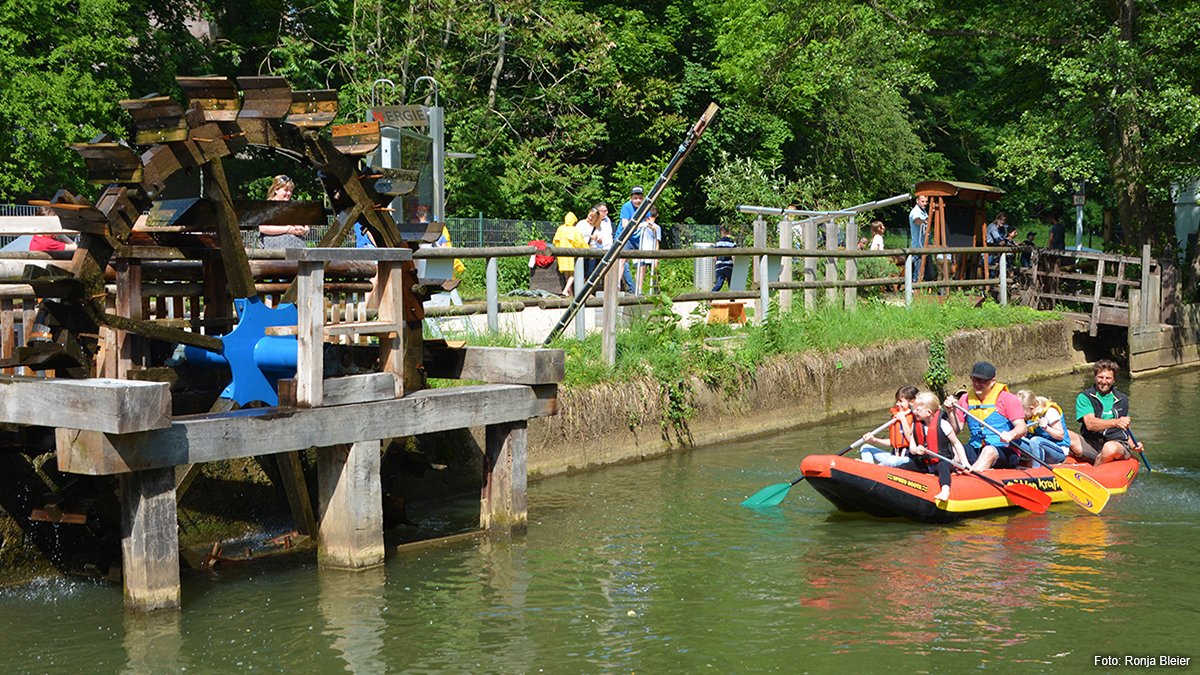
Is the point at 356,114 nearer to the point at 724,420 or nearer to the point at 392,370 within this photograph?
the point at 724,420

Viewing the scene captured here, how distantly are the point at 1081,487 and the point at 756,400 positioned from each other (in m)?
4.29

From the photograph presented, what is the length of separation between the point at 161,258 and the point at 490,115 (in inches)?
728

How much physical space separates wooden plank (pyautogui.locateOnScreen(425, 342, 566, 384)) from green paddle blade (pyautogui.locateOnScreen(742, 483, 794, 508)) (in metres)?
2.29

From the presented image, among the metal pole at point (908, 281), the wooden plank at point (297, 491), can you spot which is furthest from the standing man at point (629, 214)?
the wooden plank at point (297, 491)

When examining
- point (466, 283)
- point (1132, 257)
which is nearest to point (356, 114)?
point (466, 283)

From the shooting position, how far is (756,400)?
15.9 meters

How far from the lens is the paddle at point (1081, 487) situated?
1228 centimetres

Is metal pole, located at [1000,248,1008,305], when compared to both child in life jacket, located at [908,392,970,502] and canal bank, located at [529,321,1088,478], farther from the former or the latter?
child in life jacket, located at [908,392,970,502]

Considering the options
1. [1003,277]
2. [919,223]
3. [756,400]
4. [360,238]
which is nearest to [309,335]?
[360,238]

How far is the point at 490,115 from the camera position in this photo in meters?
28.1

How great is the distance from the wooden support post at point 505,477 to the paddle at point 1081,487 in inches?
157

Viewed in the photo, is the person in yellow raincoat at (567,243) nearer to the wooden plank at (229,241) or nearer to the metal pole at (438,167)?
the metal pole at (438,167)

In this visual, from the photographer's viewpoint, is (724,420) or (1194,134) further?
(1194,134)

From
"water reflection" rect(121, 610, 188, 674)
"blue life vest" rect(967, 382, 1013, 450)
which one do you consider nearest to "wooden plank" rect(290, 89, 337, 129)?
"water reflection" rect(121, 610, 188, 674)
